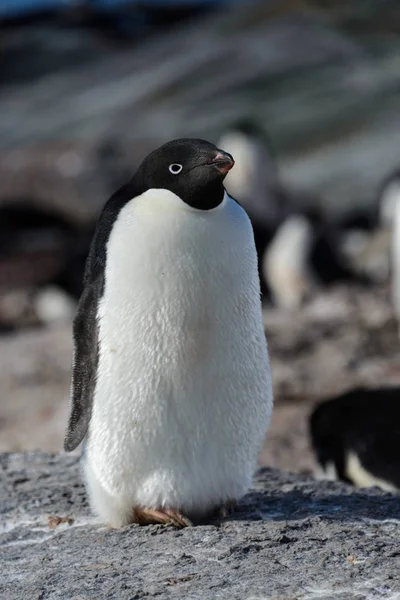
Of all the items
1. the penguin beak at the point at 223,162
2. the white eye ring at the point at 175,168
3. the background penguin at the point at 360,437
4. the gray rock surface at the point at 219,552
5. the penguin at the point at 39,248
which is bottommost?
the gray rock surface at the point at 219,552

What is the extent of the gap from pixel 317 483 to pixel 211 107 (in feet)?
89.8

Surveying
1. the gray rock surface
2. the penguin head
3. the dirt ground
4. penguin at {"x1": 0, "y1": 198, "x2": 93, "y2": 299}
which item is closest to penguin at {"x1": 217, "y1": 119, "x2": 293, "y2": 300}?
penguin at {"x1": 0, "y1": 198, "x2": 93, "y2": 299}

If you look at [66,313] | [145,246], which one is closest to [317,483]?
[145,246]

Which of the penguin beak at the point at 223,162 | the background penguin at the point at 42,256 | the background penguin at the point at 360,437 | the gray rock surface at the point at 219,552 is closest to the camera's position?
the gray rock surface at the point at 219,552

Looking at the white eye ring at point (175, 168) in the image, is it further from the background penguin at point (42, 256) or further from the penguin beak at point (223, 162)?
A: the background penguin at point (42, 256)

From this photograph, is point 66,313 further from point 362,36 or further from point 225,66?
point 362,36

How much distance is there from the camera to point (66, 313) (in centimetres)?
1228

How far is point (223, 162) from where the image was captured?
3000mm

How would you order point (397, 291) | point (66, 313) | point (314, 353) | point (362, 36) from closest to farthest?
point (314, 353)
point (397, 291)
point (66, 313)
point (362, 36)

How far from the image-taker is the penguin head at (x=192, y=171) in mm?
3027

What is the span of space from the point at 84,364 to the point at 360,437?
201 centimetres

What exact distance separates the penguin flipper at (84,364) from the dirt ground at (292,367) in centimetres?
269

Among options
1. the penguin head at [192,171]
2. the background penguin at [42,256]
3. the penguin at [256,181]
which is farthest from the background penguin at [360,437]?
the penguin at [256,181]

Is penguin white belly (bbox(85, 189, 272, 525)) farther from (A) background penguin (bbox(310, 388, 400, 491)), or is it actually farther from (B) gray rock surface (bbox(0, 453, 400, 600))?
(A) background penguin (bbox(310, 388, 400, 491))
